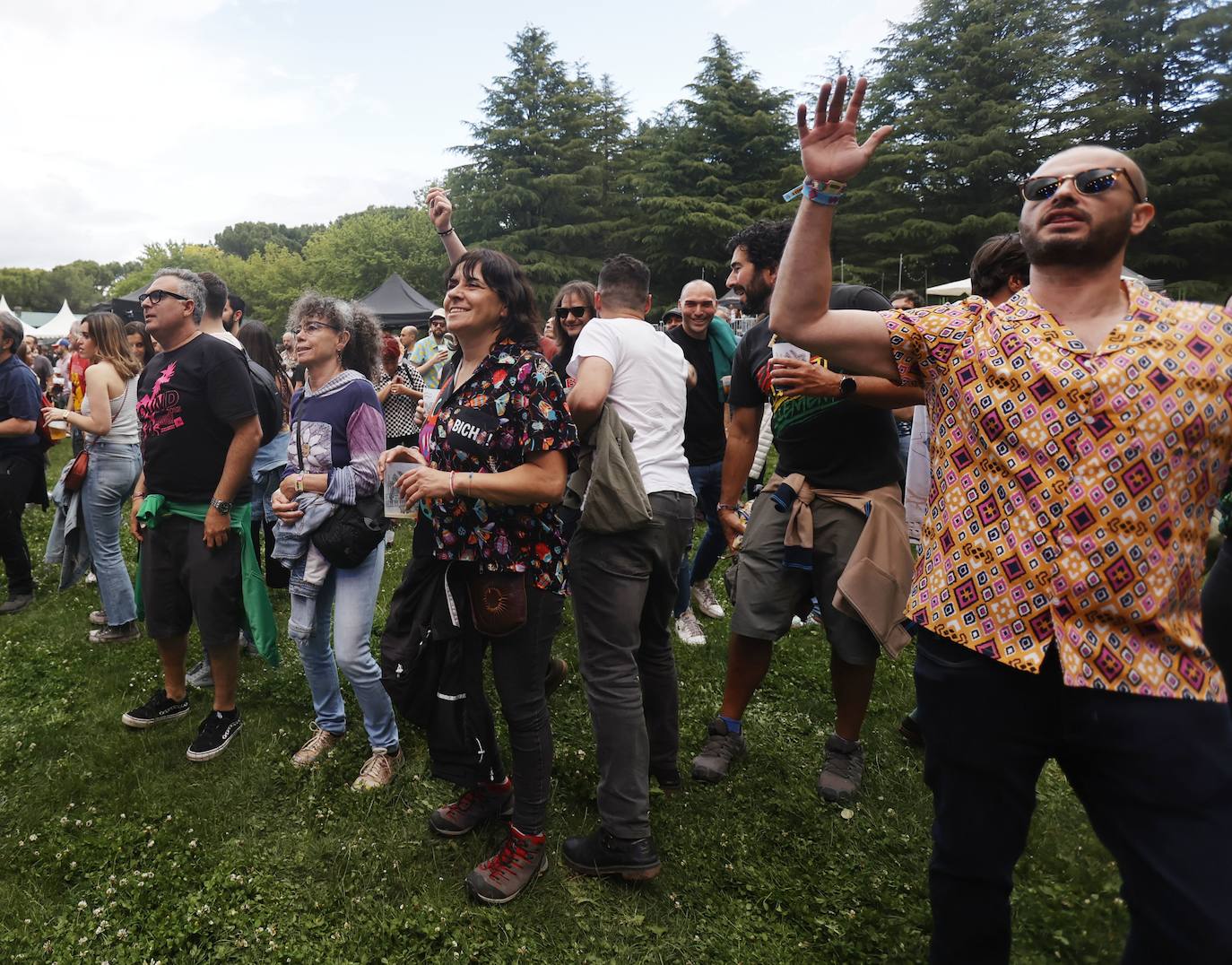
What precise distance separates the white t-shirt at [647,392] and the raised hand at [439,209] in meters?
0.87

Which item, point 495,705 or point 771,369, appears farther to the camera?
point 495,705

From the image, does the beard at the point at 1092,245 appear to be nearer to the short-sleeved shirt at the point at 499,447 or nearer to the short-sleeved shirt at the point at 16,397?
the short-sleeved shirt at the point at 499,447

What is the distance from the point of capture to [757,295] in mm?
3404

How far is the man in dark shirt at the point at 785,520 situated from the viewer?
10.2ft

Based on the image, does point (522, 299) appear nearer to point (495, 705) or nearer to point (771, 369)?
point (771, 369)

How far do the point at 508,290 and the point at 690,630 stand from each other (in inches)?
119

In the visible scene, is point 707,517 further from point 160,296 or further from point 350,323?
point 160,296

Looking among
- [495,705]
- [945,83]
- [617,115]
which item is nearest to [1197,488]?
[495,705]

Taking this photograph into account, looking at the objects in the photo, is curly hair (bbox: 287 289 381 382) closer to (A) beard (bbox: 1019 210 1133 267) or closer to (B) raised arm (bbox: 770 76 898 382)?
(B) raised arm (bbox: 770 76 898 382)

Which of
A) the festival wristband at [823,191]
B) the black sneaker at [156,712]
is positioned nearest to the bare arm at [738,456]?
the festival wristband at [823,191]

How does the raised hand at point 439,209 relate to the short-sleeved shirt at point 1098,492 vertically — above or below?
above

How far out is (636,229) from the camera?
3453cm

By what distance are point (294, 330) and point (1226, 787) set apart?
3.72m

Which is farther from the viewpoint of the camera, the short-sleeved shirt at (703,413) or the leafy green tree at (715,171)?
the leafy green tree at (715,171)
